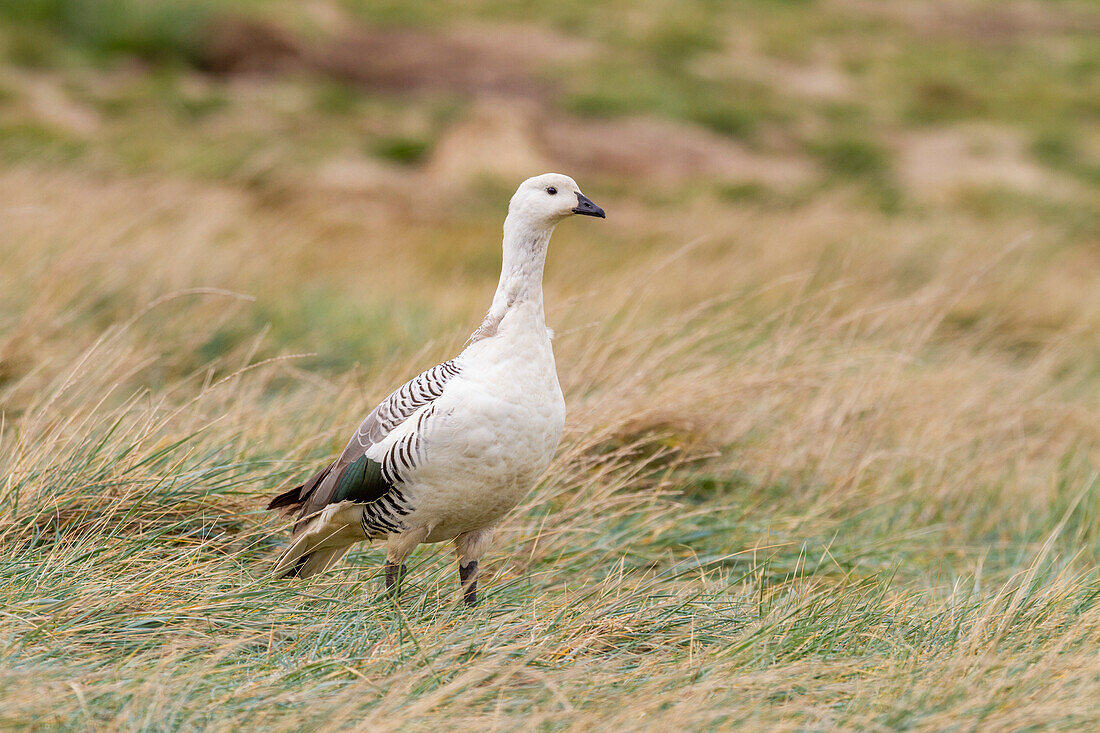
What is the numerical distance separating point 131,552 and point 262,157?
7626mm

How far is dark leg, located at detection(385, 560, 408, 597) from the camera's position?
3293 mm

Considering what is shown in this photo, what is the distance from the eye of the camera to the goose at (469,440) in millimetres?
3035

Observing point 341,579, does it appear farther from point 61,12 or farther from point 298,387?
point 61,12

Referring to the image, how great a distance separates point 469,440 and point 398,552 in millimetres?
511

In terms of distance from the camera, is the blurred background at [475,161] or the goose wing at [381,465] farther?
the blurred background at [475,161]

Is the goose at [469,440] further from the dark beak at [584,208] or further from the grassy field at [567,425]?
the grassy field at [567,425]

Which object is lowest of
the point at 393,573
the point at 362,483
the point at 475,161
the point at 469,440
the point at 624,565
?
the point at 624,565

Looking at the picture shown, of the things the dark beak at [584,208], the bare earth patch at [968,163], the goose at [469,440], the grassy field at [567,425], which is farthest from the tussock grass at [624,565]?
the bare earth patch at [968,163]

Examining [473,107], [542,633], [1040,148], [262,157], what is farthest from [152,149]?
[1040,148]

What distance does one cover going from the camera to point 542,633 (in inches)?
120

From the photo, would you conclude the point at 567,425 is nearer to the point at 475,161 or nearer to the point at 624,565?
the point at 624,565

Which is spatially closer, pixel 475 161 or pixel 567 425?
pixel 567 425

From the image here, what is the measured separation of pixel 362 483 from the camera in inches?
128

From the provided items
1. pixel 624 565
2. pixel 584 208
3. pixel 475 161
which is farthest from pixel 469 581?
pixel 475 161
